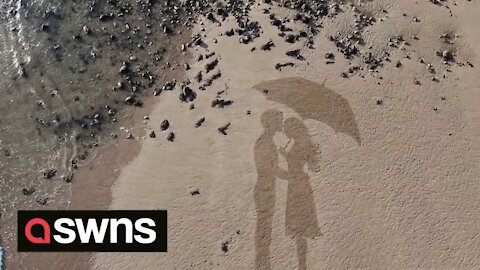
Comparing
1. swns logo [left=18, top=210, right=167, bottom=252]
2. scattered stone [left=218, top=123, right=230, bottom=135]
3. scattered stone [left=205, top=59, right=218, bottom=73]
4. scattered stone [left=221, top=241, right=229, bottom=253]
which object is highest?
scattered stone [left=205, top=59, right=218, bottom=73]

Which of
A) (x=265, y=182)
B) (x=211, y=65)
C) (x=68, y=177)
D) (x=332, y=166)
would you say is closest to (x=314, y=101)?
(x=332, y=166)

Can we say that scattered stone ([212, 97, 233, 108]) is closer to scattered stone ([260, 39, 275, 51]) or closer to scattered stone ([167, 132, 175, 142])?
scattered stone ([167, 132, 175, 142])

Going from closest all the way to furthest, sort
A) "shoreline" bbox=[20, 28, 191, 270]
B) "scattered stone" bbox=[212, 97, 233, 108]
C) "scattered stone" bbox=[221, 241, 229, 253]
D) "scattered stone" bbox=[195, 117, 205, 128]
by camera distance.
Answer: "scattered stone" bbox=[221, 241, 229, 253] < "shoreline" bbox=[20, 28, 191, 270] < "scattered stone" bbox=[195, 117, 205, 128] < "scattered stone" bbox=[212, 97, 233, 108]

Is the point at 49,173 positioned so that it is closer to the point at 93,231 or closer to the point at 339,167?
the point at 93,231

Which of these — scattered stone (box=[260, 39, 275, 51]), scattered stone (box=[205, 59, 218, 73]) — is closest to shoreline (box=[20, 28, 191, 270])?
scattered stone (box=[205, 59, 218, 73])

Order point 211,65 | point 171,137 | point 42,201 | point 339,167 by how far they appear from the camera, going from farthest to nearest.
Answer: point 211,65 < point 171,137 < point 339,167 < point 42,201

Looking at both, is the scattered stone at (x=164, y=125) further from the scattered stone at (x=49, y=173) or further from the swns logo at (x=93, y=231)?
the scattered stone at (x=49, y=173)
